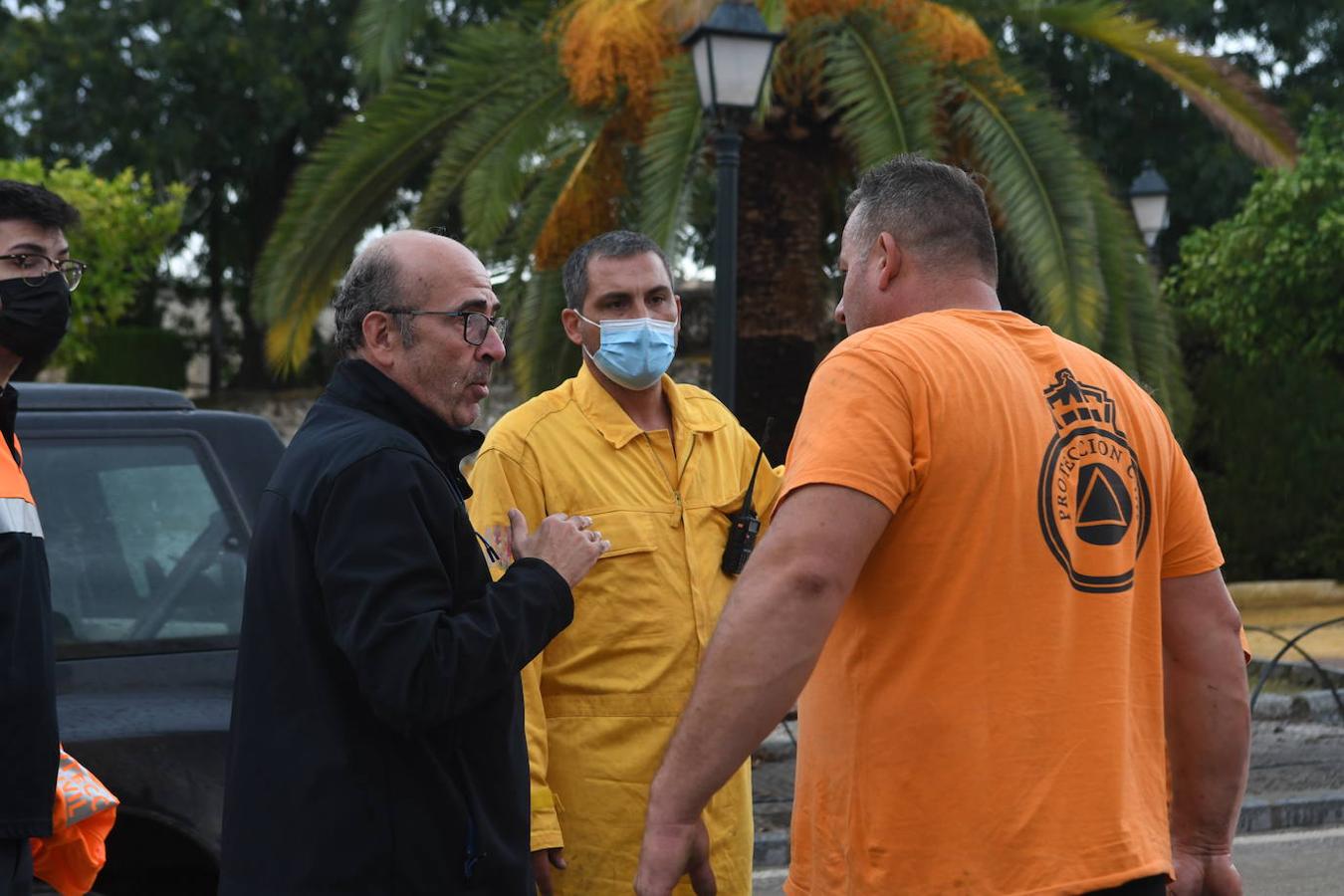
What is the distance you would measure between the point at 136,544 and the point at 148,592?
0.13m

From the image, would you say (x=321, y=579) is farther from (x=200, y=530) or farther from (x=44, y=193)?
(x=200, y=530)

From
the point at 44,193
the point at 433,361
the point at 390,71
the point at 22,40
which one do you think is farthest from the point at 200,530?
the point at 22,40

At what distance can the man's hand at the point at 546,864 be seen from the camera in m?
3.23

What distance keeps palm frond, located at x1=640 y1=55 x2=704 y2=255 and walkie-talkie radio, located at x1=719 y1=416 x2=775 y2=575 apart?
6396mm

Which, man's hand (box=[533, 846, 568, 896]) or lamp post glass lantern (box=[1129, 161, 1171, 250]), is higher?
lamp post glass lantern (box=[1129, 161, 1171, 250])

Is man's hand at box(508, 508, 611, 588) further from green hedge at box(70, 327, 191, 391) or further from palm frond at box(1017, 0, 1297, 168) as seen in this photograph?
green hedge at box(70, 327, 191, 391)

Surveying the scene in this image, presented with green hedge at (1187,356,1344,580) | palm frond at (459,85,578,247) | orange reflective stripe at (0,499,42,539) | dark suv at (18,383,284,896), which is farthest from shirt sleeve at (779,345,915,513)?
green hedge at (1187,356,1344,580)

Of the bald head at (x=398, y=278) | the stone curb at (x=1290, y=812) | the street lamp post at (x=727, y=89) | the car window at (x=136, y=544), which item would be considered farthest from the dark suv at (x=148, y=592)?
the stone curb at (x=1290, y=812)

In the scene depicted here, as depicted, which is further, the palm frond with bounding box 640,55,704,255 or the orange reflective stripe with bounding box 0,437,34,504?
the palm frond with bounding box 640,55,704,255

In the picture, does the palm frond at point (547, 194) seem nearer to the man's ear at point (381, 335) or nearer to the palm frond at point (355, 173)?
the palm frond at point (355, 173)

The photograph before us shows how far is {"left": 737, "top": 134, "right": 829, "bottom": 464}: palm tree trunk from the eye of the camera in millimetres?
11305

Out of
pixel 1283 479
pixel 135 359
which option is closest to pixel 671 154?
pixel 1283 479

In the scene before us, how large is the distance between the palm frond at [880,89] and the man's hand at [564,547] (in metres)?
7.80

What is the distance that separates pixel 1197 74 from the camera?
471 inches
